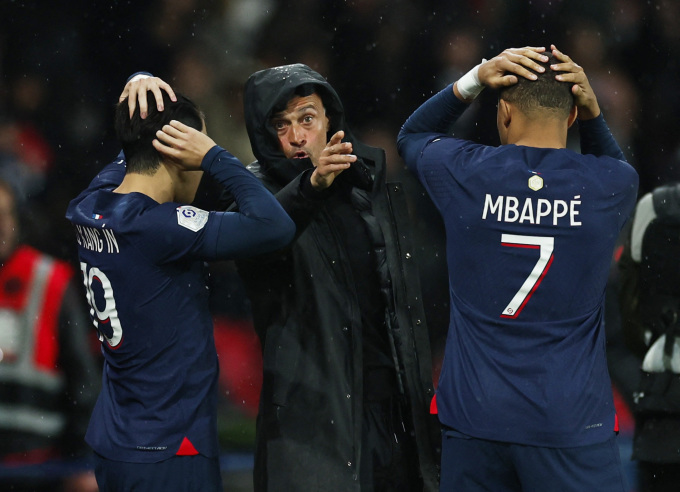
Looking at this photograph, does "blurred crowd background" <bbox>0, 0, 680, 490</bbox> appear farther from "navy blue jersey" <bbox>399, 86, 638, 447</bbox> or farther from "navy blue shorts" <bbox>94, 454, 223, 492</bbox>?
"navy blue jersey" <bbox>399, 86, 638, 447</bbox>

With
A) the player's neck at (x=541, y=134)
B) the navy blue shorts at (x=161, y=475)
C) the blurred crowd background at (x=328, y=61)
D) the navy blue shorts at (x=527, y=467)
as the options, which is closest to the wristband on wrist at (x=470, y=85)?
the player's neck at (x=541, y=134)

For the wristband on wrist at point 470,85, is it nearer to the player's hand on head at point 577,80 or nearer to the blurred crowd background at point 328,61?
the player's hand on head at point 577,80

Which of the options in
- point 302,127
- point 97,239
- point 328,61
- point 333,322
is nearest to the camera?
point 97,239

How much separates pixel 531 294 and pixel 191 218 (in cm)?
73

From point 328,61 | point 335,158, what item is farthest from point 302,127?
point 328,61

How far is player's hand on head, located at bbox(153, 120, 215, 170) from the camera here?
196cm

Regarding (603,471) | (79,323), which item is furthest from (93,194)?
(79,323)

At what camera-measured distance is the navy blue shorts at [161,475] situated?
6.33 feet

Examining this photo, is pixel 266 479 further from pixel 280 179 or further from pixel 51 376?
pixel 51 376

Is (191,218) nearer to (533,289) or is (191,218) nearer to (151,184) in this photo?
(151,184)

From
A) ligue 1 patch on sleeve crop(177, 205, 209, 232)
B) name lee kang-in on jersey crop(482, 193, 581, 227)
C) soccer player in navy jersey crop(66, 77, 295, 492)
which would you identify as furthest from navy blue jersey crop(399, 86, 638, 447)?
ligue 1 patch on sleeve crop(177, 205, 209, 232)

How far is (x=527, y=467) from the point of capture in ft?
6.10

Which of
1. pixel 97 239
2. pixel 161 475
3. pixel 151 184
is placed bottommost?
pixel 161 475

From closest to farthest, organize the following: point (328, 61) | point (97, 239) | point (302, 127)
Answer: point (97, 239)
point (302, 127)
point (328, 61)
